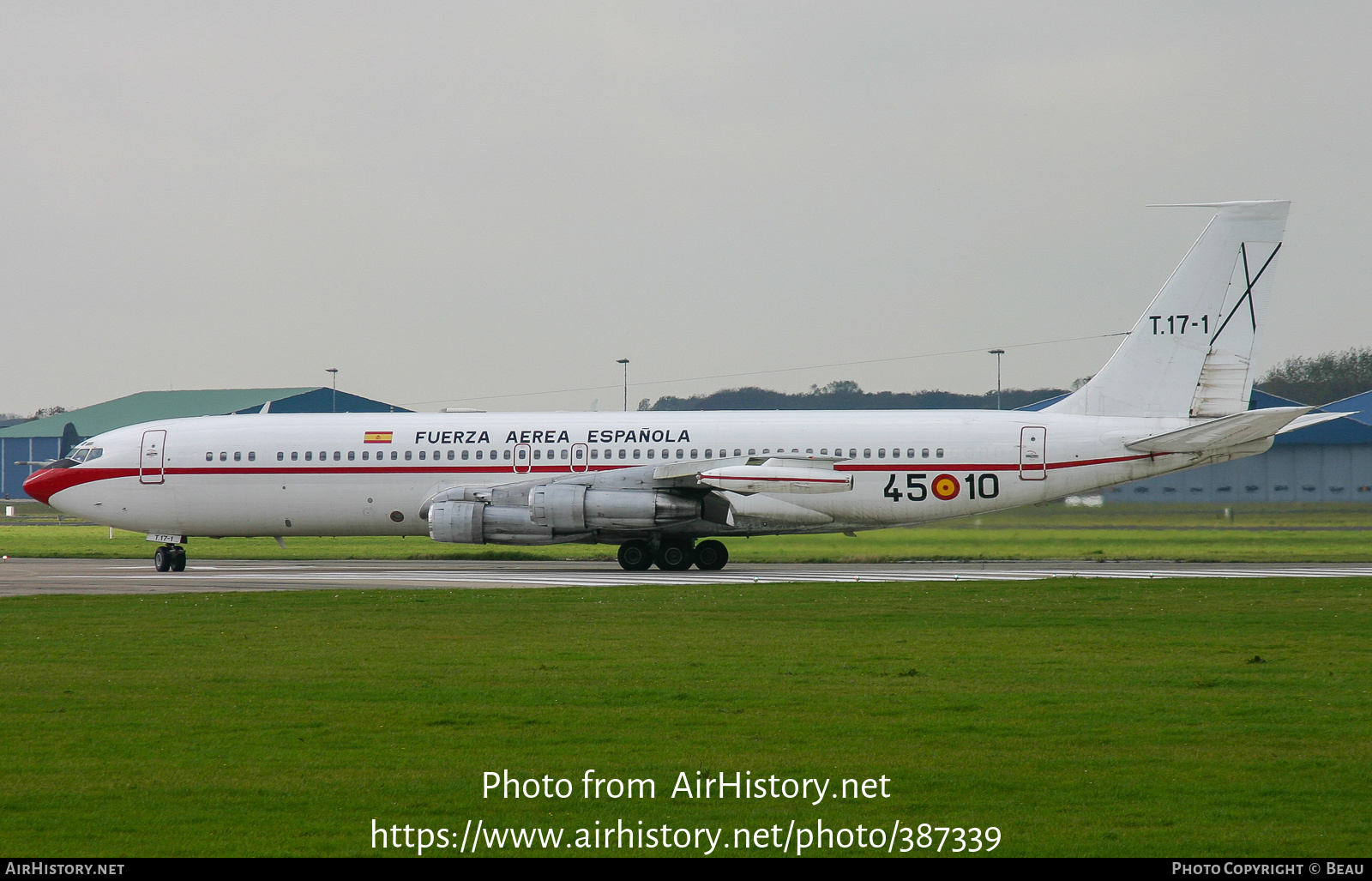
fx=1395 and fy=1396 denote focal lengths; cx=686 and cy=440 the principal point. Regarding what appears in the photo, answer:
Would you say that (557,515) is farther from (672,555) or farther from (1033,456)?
(1033,456)

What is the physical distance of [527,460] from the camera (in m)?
32.9

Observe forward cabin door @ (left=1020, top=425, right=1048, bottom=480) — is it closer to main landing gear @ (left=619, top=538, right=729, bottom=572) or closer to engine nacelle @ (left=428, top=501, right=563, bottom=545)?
main landing gear @ (left=619, top=538, right=729, bottom=572)

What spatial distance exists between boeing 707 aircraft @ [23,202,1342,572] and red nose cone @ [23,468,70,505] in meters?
4.65

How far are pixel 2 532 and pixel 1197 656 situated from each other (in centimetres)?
4904

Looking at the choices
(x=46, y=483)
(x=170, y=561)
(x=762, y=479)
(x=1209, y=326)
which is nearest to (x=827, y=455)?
(x=762, y=479)

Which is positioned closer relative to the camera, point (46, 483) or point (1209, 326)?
point (1209, 326)

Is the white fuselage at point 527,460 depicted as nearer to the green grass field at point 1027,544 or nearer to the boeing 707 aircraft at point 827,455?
the boeing 707 aircraft at point 827,455

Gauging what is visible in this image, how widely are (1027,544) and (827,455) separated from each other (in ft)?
17.2

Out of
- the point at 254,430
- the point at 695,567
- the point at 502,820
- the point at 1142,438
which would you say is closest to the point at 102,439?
the point at 254,430

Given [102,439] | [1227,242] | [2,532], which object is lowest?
[2,532]

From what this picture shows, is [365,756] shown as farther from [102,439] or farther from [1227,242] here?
[102,439]

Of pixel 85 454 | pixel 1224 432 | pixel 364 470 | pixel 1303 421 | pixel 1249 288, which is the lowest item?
pixel 364 470
